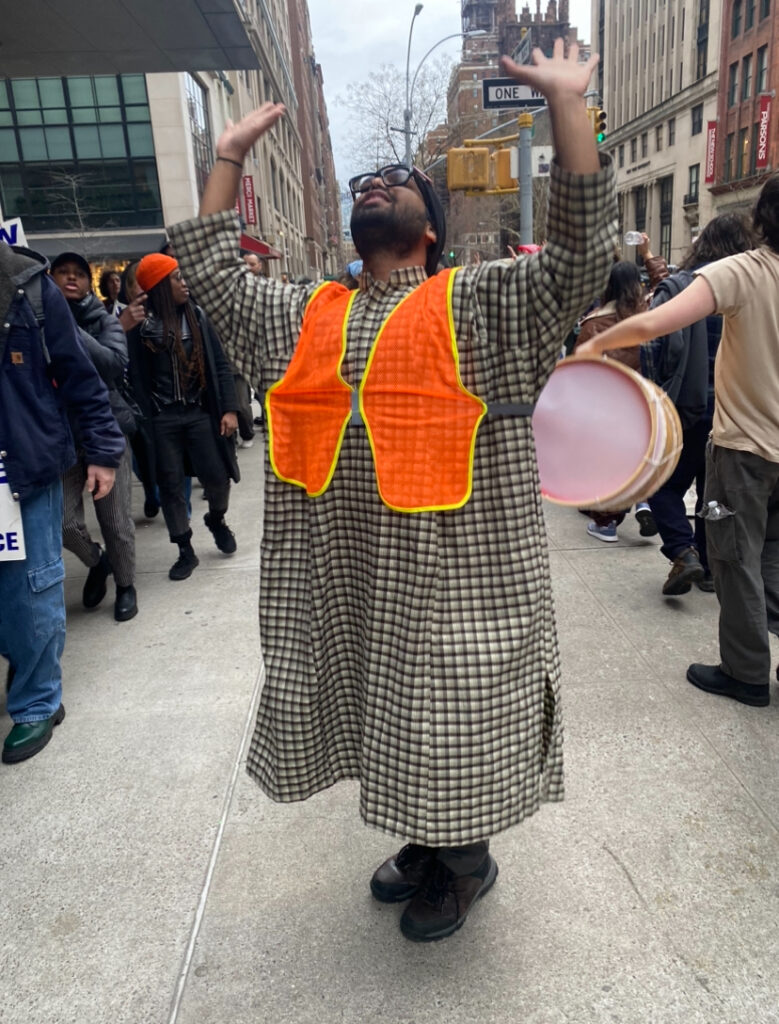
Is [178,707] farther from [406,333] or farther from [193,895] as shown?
[406,333]

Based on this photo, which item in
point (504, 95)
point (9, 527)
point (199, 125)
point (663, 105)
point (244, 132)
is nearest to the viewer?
point (244, 132)

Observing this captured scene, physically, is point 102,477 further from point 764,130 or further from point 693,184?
point 693,184

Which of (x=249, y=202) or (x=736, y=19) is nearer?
(x=249, y=202)

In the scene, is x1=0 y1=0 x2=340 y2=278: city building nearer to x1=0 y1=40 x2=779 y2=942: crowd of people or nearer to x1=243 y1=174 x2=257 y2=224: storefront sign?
x1=243 y1=174 x2=257 y2=224: storefront sign

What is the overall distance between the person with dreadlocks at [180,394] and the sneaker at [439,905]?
3460mm

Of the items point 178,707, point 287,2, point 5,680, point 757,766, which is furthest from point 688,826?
point 287,2

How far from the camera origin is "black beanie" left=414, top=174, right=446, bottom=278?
1865mm

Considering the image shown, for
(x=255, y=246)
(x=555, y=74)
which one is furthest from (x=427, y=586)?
(x=255, y=246)

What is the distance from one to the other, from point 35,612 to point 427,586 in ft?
6.71

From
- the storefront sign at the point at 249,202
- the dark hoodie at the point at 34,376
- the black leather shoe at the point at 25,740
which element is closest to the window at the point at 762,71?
the storefront sign at the point at 249,202

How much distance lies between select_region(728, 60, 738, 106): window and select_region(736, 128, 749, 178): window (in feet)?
7.80

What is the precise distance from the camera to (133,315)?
15.4 feet

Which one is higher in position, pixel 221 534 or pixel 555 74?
pixel 555 74

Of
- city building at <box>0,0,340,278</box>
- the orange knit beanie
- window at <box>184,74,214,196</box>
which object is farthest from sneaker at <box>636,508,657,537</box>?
window at <box>184,74,214,196</box>
